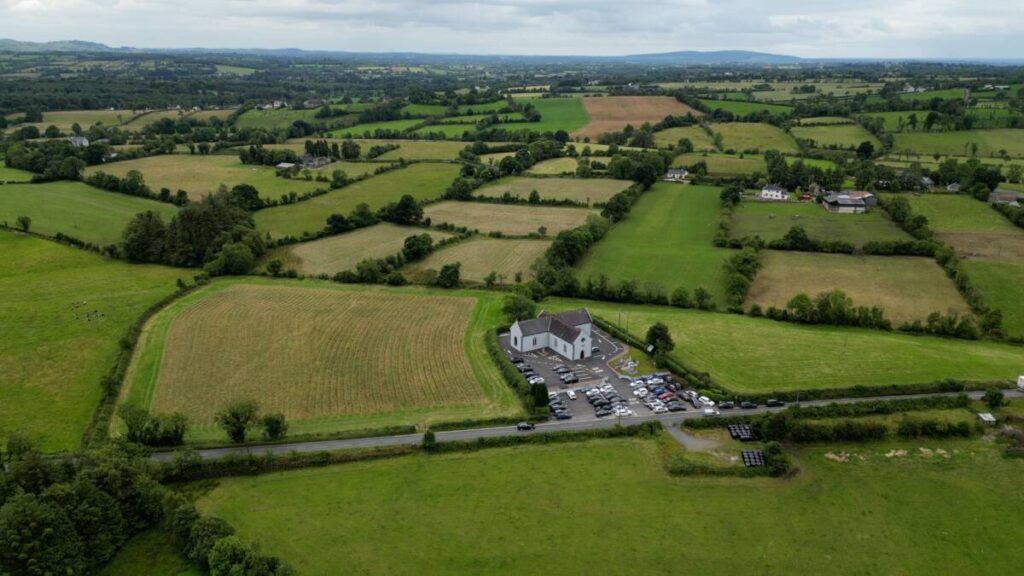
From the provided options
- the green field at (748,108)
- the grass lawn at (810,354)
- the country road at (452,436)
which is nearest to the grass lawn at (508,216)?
the grass lawn at (810,354)

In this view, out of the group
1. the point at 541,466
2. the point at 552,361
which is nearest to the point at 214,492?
the point at 541,466

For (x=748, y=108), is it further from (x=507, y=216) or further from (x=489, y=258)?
(x=489, y=258)

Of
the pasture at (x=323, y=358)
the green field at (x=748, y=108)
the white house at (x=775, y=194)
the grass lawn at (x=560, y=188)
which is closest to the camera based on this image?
the pasture at (x=323, y=358)

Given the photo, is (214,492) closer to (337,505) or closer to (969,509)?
(337,505)

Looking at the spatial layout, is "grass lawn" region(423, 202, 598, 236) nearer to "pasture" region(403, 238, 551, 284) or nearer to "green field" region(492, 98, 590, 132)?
"pasture" region(403, 238, 551, 284)

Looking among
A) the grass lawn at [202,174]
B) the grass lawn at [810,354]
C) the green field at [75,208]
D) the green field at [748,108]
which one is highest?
the green field at [748,108]

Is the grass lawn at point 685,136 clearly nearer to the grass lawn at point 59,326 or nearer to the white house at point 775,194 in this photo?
the white house at point 775,194

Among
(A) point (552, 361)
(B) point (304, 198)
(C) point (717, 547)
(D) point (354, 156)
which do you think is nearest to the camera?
(C) point (717, 547)
